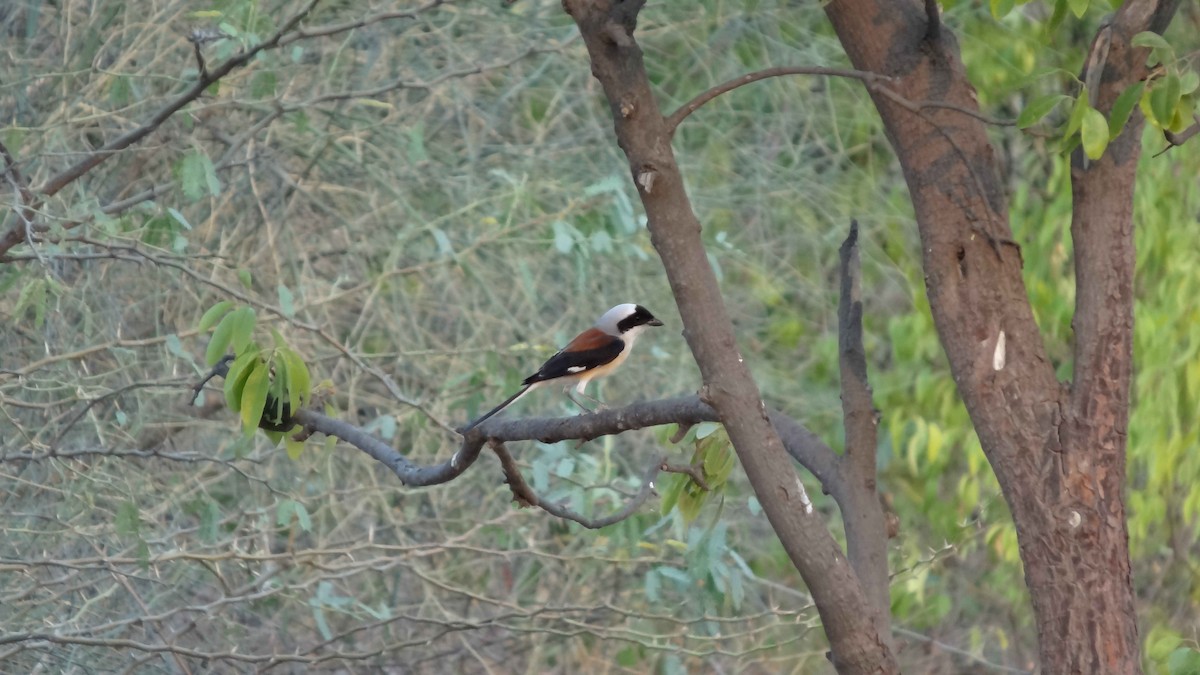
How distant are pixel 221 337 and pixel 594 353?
194 cm

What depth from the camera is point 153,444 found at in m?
6.01

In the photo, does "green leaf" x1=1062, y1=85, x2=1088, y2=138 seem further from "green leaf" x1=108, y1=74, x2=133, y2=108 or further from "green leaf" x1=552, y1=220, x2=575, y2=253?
"green leaf" x1=108, y1=74, x2=133, y2=108

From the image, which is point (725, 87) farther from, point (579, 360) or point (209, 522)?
point (209, 522)

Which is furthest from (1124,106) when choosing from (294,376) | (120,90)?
(120,90)

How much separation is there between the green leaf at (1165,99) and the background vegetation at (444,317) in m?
2.01

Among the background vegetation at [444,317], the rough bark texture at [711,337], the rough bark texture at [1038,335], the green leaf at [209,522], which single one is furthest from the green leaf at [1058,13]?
the green leaf at [209,522]

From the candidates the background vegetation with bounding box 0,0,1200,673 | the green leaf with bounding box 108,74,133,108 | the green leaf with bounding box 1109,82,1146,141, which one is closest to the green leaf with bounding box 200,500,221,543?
the background vegetation with bounding box 0,0,1200,673

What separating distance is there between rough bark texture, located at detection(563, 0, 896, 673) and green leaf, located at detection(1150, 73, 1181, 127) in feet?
3.12

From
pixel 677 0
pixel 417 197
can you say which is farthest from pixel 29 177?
pixel 677 0

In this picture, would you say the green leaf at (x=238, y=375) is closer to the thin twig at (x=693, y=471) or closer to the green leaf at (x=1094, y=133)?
the thin twig at (x=693, y=471)

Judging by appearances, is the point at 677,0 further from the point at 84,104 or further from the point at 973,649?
the point at 973,649

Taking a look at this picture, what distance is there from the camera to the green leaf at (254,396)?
116 inches

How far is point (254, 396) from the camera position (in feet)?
9.69

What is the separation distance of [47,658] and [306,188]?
7.20 ft
